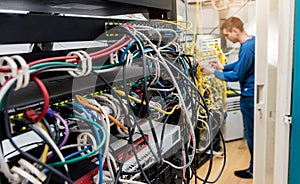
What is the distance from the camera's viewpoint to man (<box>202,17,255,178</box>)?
260cm

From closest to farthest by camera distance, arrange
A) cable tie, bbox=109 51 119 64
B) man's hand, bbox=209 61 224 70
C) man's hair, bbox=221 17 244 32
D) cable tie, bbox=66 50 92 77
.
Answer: cable tie, bbox=66 50 92 77 → cable tie, bbox=109 51 119 64 → man's hair, bbox=221 17 244 32 → man's hand, bbox=209 61 224 70

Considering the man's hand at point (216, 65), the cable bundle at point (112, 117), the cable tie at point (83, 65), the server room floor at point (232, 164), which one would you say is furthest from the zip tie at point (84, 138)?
the man's hand at point (216, 65)

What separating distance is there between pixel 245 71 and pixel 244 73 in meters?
0.02

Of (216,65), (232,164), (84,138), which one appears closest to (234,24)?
(216,65)

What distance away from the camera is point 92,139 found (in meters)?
0.52

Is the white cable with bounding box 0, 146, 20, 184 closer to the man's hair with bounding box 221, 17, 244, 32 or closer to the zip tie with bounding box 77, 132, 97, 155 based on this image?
the zip tie with bounding box 77, 132, 97, 155

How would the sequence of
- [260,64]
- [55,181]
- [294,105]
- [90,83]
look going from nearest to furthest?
1. [55,181]
2. [90,83]
3. [294,105]
4. [260,64]

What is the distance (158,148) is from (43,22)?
1.31 ft

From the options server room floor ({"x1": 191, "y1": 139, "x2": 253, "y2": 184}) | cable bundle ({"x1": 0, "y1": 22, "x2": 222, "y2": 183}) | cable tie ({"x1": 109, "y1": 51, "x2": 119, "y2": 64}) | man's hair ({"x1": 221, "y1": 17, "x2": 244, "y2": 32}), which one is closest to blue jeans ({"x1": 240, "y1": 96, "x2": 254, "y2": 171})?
server room floor ({"x1": 191, "y1": 139, "x2": 253, "y2": 184})

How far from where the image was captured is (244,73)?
2.64 m

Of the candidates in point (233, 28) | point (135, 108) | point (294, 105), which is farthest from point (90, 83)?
point (233, 28)

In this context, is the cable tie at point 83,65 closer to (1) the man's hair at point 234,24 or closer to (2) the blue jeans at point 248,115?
(2) the blue jeans at point 248,115

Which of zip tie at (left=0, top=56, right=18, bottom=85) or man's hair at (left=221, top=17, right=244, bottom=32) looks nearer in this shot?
zip tie at (left=0, top=56, right=18, bottom=85)

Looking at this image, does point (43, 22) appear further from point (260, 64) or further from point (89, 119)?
point (260, 64)
